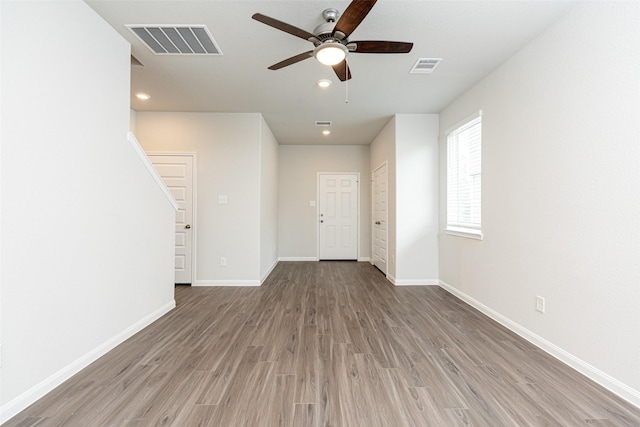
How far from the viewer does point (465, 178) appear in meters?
3.61

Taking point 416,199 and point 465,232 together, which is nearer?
point 465,232

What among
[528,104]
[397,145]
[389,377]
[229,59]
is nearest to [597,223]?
[528,104]

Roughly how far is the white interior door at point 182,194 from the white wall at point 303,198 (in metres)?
2.39

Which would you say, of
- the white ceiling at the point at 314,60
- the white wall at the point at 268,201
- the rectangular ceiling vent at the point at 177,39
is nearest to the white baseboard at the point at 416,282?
the white wall at the point at 268,201

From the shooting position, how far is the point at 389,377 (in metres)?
1.84

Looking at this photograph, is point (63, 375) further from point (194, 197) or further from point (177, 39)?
point (194, 197)

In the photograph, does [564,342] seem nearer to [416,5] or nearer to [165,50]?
[416,5]

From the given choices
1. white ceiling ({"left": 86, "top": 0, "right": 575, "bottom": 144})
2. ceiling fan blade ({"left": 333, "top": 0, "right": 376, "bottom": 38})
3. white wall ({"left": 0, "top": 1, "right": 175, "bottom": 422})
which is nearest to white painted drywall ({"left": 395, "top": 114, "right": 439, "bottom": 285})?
white ceiling ({"left": 86, "top": 0, "right": 575, "bottom": 144})

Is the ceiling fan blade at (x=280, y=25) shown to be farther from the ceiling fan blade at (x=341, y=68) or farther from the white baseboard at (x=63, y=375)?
the white baseboard at (x=63, y=375)

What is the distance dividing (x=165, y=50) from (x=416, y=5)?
2.19 meters

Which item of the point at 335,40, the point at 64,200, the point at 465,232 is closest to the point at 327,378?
the point at 64,200

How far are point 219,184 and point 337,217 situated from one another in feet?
9.71

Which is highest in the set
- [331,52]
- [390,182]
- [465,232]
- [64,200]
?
[331,52]

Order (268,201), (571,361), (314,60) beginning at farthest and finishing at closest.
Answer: (268,201)
(314,60)
(571,361)
